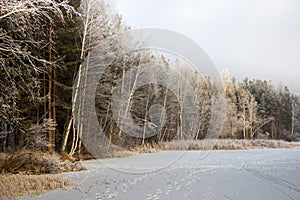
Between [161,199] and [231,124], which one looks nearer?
[161,199]

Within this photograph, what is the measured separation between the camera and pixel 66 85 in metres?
14.4

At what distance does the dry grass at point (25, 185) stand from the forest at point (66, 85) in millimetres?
1347

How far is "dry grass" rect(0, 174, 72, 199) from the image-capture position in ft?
19.8

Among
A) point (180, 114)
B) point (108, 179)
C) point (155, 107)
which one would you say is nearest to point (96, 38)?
point (108, 179)

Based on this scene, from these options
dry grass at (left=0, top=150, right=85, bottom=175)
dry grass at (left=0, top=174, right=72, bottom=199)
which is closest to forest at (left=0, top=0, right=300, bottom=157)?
dry grass at (left=0, top=150, right=85, bottom=175)

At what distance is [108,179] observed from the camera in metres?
8.09

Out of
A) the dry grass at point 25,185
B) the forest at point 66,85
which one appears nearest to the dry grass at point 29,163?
the forest at point 66,85

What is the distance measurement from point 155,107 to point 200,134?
879 centimetres

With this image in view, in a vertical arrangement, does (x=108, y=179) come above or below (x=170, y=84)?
below

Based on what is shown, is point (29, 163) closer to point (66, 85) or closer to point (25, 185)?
point (25, 185)

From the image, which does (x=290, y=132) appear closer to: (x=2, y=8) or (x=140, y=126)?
(x=140, y=126)

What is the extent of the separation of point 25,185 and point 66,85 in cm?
834

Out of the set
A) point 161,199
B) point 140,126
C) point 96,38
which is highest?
point 96,38

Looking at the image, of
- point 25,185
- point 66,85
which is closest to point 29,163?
point 25,185
